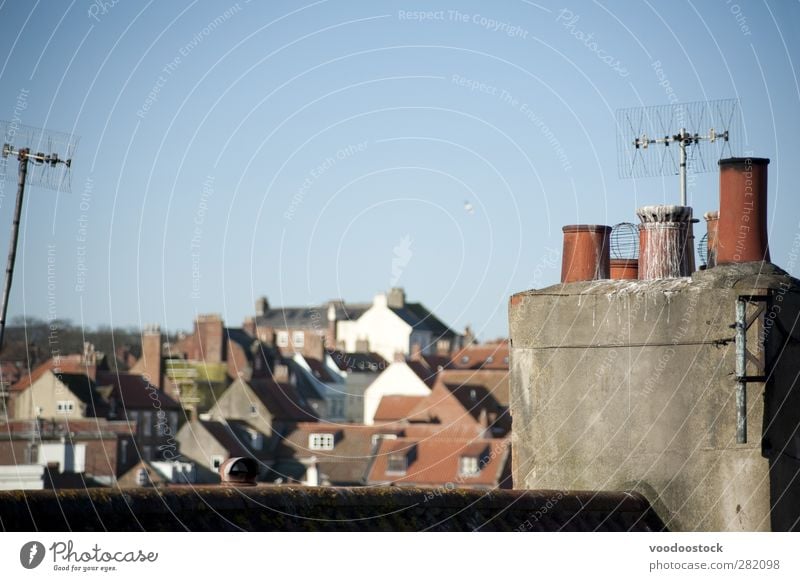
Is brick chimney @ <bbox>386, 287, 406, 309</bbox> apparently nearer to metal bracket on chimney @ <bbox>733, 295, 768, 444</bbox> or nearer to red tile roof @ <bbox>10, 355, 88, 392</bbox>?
red tile roof @ <bbox>10, 355, 88, 392</bbox>

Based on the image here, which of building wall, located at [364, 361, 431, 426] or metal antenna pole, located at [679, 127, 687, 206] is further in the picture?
building wall, located at [364, 361, 431, 426]

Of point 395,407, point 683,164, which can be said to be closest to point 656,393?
point 683,164

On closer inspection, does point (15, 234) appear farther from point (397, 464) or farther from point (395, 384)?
point (395, 384)

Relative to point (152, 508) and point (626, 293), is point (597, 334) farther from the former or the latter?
point (152, 508)

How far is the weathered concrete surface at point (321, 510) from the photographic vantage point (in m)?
6.89

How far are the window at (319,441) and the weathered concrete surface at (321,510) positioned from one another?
70394mm

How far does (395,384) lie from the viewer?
315ft

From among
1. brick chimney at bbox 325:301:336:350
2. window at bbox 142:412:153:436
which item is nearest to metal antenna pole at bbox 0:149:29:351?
window at bbox 142:412:153:436

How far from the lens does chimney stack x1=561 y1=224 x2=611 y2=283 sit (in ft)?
41.0

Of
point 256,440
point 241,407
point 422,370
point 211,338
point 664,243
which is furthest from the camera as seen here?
point 422,370

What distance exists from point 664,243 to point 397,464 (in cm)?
5653

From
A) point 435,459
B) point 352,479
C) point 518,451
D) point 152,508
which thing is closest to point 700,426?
point 518,451

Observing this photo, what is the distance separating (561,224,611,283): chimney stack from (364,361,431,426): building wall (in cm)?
8098
